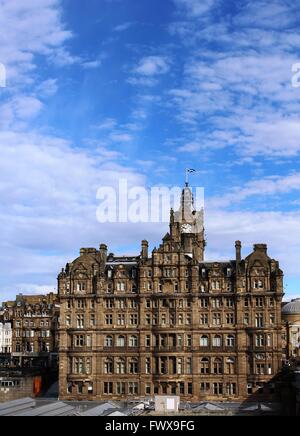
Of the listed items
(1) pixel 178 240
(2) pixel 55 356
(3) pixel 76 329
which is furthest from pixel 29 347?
(1) pixel 178 240

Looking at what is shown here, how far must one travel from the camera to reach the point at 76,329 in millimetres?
84438

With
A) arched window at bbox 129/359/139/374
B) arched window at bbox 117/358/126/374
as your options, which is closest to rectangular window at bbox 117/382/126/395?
arched window at bbox 117/358/126/374

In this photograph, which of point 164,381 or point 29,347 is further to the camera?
point 29,347

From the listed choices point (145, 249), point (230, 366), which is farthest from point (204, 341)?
point (145, 249)

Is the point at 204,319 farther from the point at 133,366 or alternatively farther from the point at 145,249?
the point at 145,249

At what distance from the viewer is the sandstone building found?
264 feet

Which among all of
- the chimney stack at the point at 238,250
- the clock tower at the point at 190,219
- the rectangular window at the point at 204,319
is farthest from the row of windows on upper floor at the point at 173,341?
the clock tower at the point at 190,219

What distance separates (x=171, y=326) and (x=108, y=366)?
1095cm

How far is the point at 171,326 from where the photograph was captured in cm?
8225

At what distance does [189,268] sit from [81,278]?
15972 mm

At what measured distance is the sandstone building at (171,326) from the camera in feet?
264

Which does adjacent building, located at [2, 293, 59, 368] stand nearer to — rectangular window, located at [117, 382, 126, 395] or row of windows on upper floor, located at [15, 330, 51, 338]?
row of windows on upper floor, located at [15, 330, 51, 338]
